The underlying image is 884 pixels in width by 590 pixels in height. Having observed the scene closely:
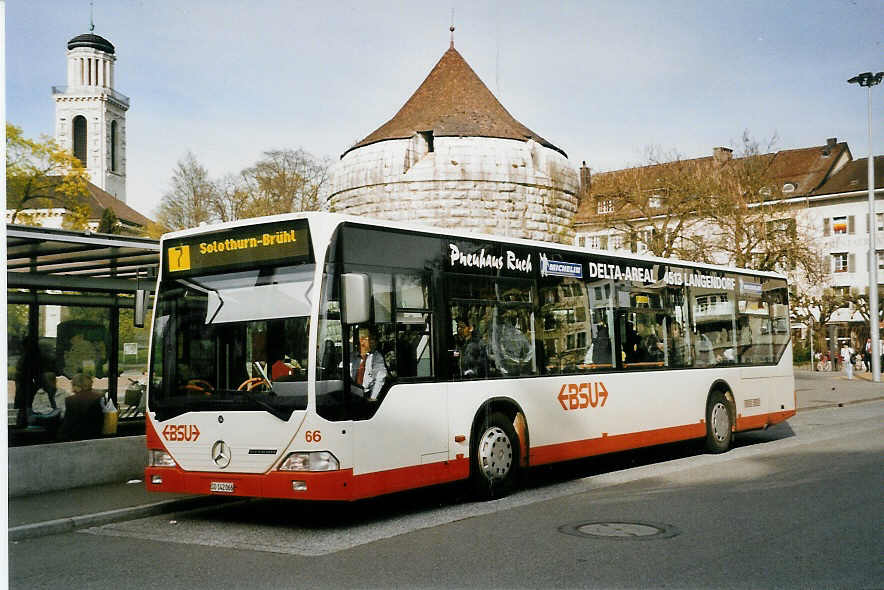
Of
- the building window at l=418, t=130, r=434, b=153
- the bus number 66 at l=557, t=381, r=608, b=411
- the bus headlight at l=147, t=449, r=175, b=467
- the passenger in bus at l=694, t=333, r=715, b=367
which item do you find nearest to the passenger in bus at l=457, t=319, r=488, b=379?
the bus number 66 at l=557, t=381, r=608, b=411

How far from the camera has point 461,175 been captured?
4403 centimetres

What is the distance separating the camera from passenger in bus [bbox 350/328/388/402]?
945 cm

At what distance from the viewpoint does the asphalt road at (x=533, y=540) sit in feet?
23.0

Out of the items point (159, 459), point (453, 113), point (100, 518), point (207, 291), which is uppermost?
point (453, 113)

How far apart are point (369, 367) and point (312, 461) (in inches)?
41.0

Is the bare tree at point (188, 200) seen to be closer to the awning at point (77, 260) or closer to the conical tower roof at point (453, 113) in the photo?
the conical tower roof at point (453, 113)

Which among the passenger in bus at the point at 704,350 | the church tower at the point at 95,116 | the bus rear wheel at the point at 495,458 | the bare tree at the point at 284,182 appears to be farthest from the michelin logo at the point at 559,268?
the church tower at the point at 95,116

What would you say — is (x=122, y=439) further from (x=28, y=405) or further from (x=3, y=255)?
(x=3, y=255)

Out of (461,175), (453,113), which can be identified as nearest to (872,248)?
(461,175)

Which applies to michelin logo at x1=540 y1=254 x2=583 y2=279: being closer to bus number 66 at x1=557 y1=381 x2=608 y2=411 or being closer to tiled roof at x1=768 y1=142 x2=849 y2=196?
bus number 66 at x1=557 y1=381 x2=608 y2=411

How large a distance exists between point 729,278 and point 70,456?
10.3 meters

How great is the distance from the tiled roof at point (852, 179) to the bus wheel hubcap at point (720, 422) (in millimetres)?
62083

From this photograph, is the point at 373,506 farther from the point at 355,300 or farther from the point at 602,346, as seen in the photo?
the point at 602,346

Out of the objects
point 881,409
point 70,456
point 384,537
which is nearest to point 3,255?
point 384,537
